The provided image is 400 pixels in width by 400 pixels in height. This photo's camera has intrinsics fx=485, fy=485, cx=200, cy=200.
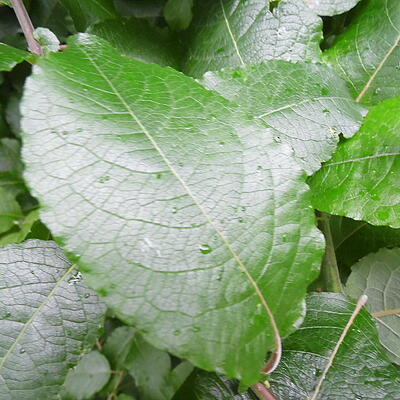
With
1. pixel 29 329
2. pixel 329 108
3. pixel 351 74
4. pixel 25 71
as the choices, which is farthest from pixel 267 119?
pixel 25 71

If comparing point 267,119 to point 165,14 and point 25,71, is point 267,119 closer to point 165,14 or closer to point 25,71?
point 165,14

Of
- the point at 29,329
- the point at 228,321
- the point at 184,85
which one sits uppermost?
the point at 184,85

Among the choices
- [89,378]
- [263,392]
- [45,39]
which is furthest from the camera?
[89,378]

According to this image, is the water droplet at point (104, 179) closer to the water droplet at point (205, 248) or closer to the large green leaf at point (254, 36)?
the water droplet at point (205, 248)

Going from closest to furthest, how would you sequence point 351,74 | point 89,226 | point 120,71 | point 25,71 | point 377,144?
point 89,226, point 120,71, point 377,144, point 351,74, point 25,71

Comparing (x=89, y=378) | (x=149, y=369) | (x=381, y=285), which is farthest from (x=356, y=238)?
(x=89, y=378)

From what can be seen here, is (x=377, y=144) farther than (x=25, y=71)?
No

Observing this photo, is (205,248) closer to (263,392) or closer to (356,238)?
(263,392)
